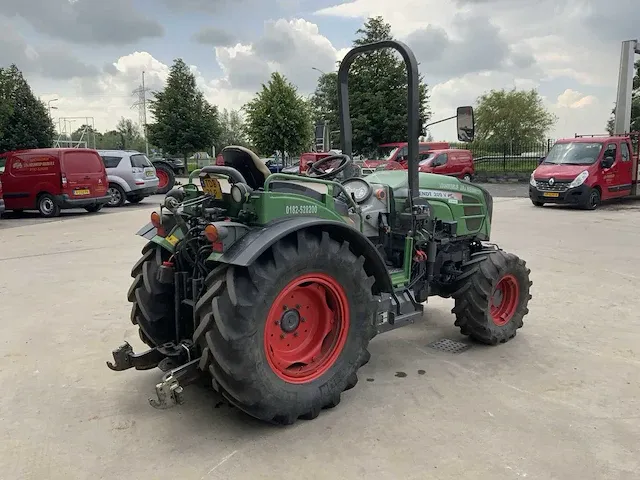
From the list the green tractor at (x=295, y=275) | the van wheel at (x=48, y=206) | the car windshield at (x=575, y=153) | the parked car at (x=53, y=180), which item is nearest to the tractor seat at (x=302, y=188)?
the green tractor at (x=295, y=275)

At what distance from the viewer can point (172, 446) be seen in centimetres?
315

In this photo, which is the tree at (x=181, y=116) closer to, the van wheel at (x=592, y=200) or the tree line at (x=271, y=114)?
the tree line at (x=271, y=114)

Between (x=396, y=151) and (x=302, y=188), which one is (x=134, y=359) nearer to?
(x=302, y=188)

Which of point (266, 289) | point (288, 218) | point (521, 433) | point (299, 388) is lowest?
point (521, 433)

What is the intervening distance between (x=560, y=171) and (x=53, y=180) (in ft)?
44.9

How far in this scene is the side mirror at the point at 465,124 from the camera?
415cm

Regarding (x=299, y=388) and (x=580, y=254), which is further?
(x=580, y=254)

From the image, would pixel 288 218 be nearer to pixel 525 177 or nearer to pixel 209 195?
pixel 209 195

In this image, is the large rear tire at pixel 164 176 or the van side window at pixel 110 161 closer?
the van side window at pixel 110 161

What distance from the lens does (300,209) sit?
3396 mm

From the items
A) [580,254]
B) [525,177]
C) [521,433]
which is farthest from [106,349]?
[525,177]

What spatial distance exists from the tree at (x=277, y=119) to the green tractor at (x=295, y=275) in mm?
25686

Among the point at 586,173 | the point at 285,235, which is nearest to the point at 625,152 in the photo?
the point at 586,173

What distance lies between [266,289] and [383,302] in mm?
1194
